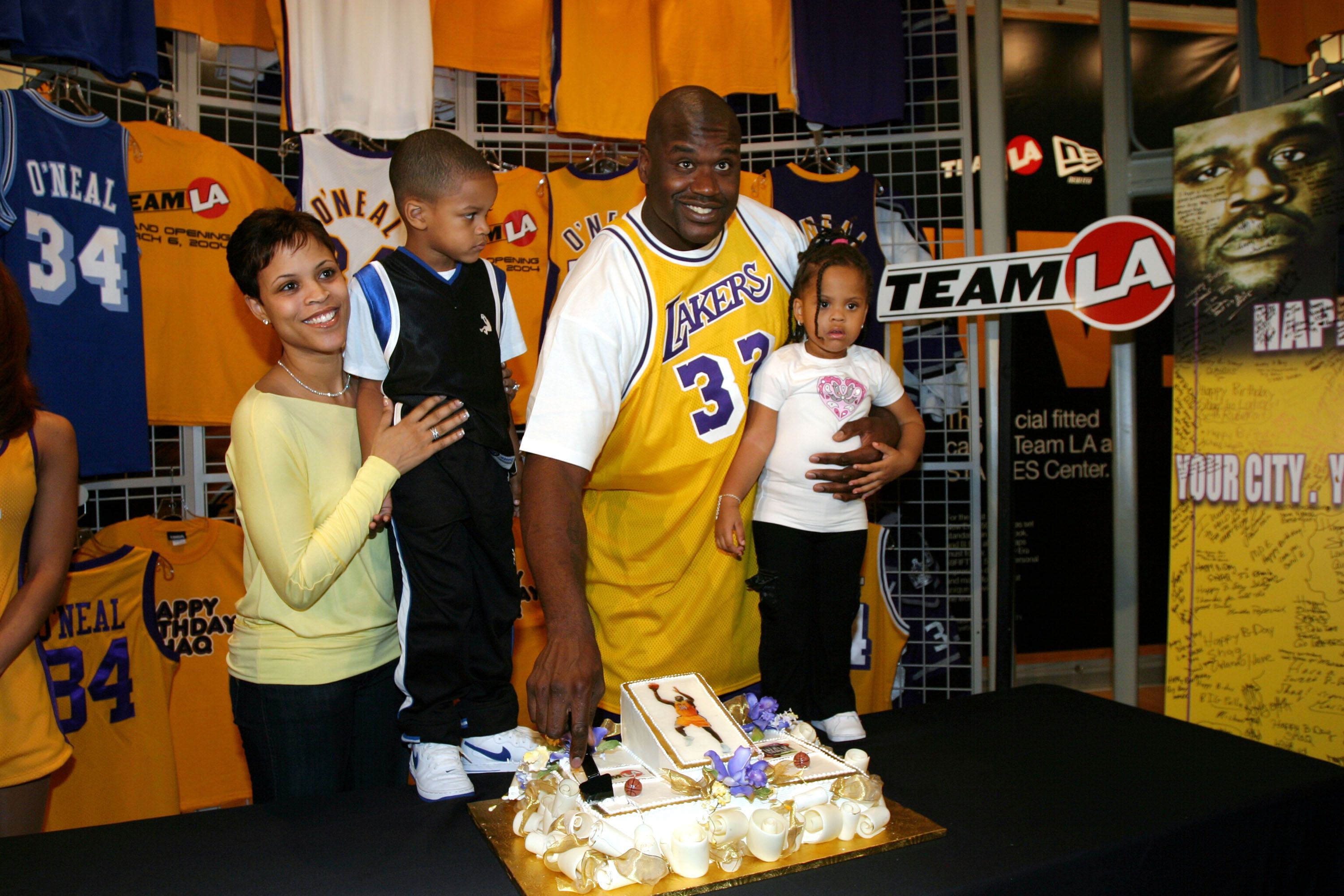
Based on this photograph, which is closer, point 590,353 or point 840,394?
point 590,353

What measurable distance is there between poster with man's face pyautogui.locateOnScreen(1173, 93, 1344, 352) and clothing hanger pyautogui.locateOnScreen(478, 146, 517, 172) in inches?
103

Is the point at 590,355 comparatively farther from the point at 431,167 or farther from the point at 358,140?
the point at 358,140

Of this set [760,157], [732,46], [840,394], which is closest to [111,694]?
[840,394]

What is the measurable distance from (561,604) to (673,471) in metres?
0.57

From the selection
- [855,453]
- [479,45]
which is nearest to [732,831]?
[855,453]

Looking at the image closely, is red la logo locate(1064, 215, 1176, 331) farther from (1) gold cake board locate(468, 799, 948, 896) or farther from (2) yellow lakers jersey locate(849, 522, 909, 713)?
(1) gold cake board locate(468, 799, 948, 896)

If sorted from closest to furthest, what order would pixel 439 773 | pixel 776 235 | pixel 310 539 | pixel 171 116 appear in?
pixel 439 773 < pixel 310 539 < pixel 776 235 < pixel 171 116

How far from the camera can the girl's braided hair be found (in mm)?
2221

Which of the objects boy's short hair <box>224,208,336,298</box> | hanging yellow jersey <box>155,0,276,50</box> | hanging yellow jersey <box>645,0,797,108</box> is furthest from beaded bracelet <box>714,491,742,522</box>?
hanging yellow jersey <box>155,0,276,50</box>

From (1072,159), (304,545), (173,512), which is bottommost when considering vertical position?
(173,512)

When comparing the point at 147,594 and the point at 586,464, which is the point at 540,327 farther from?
the point at 586,464

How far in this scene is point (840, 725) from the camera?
6.93 ft

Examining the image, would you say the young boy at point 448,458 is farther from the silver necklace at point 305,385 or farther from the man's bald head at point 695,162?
the man's bald head at point 695,162

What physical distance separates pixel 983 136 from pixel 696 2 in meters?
1.45
